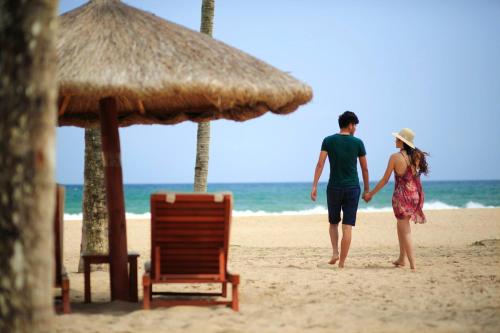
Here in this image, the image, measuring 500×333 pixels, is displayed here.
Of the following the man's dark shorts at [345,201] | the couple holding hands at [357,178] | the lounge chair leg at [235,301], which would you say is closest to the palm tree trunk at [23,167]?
the lounge chair leg at [235,301]

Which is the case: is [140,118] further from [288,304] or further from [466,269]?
[466,269]

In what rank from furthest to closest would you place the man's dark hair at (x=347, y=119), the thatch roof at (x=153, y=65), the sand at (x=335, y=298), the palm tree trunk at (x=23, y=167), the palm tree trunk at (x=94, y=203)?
the palm tree trunk at (x=94, y=203) → the man's dark hair at (x=347, y=119) → the thatch roof at (x=153, y=65) → the sand at (x=335, y=298) → the palm tree trunk at (x=23, y=167)

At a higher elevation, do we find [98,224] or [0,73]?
[0,73]

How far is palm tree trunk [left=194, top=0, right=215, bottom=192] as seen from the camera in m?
10.8

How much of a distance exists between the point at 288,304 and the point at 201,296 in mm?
945

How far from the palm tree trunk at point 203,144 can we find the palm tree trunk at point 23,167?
753 cm

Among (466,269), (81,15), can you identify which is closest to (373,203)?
(466,269)

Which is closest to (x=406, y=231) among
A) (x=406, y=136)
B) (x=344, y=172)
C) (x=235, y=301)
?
(x=344, y=172)

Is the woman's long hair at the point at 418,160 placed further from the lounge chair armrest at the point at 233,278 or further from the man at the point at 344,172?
the lounge chair armrest at the point at 233,278

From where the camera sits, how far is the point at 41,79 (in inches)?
124

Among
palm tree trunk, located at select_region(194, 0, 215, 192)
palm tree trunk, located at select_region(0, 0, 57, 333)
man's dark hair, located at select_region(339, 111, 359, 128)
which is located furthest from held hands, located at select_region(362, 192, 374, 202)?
palm tree trunk, located at select_region(0, 0, 57, 333)

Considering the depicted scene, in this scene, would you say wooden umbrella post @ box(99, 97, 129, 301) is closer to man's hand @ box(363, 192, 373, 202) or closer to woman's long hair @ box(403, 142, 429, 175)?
man's hand @ box(363, 192, 373, 202)

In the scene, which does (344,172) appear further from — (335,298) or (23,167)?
(23,167)

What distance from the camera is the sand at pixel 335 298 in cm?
492
